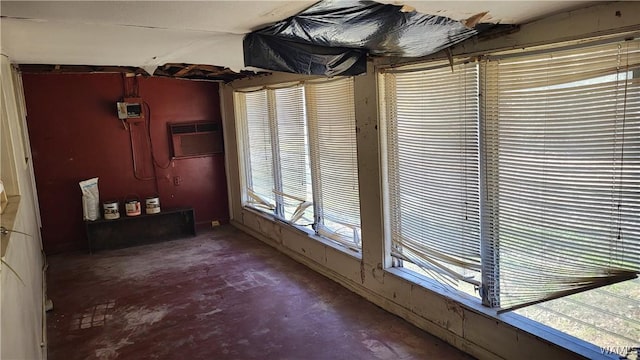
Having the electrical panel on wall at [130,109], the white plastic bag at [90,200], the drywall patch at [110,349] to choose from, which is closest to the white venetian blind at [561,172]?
the drywall patch at [110,349]

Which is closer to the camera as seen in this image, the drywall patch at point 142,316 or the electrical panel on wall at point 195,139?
the drywall patch at point 142,316

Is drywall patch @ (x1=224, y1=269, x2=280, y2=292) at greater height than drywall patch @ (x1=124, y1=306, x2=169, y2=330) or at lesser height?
greater

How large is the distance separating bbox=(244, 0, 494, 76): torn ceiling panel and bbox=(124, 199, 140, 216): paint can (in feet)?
13.7

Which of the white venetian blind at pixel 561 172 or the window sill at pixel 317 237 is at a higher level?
the white venetian blind at pixel 561 172

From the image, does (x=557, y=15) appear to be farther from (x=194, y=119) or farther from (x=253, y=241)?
(x=194, y=119)

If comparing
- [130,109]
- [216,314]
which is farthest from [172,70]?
[216,314]

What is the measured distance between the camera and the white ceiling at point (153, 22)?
1874mm

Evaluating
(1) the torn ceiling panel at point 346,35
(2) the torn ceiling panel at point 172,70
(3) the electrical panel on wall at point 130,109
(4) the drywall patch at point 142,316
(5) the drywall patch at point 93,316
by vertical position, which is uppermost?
(2) the torn ceiling panel at point 172,70

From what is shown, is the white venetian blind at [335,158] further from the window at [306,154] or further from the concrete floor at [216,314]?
the concrete floor at [216,314]

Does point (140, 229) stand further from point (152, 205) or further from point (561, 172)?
point (561, 172)

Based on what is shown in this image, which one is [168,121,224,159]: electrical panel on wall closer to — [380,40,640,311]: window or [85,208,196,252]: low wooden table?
[85,208,196,252]: low wooden table

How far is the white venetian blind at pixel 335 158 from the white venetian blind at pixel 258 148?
A: 1141mm

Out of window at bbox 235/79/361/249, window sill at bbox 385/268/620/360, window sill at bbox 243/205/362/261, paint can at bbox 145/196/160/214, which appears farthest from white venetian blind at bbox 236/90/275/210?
window sill at bbox 385/268/620/360

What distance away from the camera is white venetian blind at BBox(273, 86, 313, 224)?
193 inches
